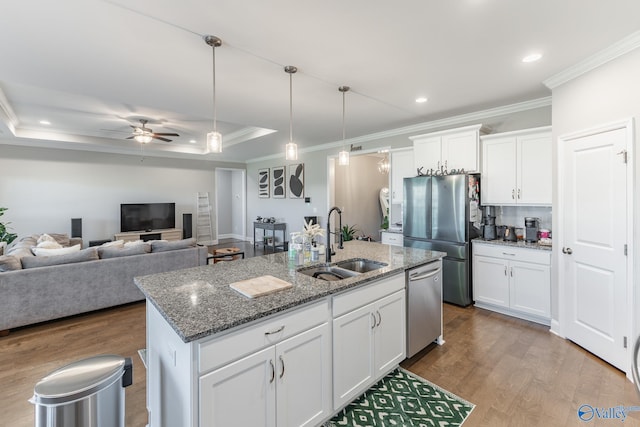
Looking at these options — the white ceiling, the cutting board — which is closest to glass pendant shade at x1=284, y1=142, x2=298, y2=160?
the white ceiling

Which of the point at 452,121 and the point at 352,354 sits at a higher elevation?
the point at 452,121

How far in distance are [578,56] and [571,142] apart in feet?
2.59

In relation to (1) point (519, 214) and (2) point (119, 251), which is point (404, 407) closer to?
(1) point (519, 214)

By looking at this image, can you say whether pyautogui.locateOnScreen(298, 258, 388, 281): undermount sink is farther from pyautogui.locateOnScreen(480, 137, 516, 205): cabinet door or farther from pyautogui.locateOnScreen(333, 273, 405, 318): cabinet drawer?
pyautogui.locateOnScreen(480, 137, 516, 205): cabinet door

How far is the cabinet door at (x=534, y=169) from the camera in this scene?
3367 mm

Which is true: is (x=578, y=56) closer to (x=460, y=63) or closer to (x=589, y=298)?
(x=460, y=63)

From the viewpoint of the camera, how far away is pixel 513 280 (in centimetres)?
346

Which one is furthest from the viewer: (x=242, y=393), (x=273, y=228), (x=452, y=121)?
(x=273, y=228)

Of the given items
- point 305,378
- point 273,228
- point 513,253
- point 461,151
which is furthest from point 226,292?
point 273,228

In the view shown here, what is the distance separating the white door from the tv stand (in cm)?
816

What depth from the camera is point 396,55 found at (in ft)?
8.13

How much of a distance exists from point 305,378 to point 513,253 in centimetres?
308

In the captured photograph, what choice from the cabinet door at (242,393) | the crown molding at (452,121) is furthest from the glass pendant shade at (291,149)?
the crown molding at (452,121)

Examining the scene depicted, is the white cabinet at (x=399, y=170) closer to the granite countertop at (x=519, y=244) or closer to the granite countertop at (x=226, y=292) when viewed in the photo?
the granite countertop at (x=519, y=244)
